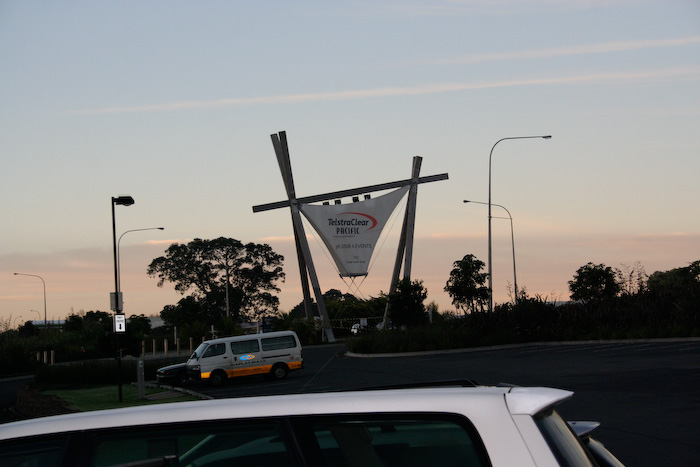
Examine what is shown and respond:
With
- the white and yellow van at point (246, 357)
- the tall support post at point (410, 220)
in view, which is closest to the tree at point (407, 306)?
the tall support post at point (410, 220)

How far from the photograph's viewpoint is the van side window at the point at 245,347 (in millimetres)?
30844

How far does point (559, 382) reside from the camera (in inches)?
816

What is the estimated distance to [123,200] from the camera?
27375 millimetres

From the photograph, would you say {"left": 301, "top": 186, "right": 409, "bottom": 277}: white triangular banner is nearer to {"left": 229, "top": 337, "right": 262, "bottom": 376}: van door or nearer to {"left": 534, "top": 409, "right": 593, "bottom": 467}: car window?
{"left": 229, "top": 337, "right": 262, "bottom": 376}: van door

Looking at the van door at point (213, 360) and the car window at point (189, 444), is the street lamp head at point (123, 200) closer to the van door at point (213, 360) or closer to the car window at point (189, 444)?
the van door at point (213, 360)

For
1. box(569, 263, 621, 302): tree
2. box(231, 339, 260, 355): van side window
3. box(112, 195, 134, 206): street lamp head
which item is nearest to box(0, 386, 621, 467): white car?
box(112, 195, 134, 206): street lamp head

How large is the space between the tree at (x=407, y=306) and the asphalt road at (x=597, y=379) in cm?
592

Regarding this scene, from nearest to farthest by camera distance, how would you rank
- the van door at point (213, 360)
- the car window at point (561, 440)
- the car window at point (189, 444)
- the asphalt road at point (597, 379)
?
1. the car window at point (561, 440)
2. the car window at point (189, 444)
3. the asphalt road at point (597, 379)
4. the van door at point (213, 360)

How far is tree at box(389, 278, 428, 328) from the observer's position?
46938 mm

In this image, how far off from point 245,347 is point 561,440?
94.5 feet

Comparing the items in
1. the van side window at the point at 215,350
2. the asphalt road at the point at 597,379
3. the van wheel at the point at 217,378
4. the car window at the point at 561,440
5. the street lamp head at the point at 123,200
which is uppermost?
the street lamp head at the point at 123,200

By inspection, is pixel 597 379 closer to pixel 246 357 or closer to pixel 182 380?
pixel 246 357

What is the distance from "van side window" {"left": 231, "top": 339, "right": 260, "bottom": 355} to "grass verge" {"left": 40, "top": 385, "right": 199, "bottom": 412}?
318 centimetres


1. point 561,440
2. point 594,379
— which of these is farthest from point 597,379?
point 561,440
